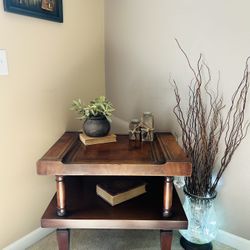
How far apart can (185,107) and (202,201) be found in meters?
0.57

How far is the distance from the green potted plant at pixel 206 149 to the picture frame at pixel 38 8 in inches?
30.1

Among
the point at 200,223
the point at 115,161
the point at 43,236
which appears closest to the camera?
the point at 115,161

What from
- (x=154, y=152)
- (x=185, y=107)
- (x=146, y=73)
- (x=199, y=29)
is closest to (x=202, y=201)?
(x=154, y=152)

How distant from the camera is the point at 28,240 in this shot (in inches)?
58.9

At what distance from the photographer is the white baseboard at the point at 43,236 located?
1.44 m

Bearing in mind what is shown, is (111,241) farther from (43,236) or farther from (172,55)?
(172,55)

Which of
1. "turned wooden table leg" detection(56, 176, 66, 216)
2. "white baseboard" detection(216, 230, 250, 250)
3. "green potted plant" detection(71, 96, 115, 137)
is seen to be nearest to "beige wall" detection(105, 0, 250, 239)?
"white baseboard" detection(216, 230, 250, 250)

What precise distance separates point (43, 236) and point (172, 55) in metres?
1.40

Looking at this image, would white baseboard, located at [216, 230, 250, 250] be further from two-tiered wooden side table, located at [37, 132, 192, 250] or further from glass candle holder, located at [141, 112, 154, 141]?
glass candle holder, located at [141, 112, 154, 141]

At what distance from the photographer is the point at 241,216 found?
146 cm

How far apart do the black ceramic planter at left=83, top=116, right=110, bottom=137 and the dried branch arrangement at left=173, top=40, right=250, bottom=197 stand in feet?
1.70

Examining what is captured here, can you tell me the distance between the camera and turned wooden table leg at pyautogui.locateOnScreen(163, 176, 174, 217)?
112 cm

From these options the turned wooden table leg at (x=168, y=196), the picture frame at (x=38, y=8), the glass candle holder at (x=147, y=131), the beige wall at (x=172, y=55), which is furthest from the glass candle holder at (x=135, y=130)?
the picture frame at (x=38, y=8)

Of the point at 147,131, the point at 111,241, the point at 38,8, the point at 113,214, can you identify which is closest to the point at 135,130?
the point at 147,131
